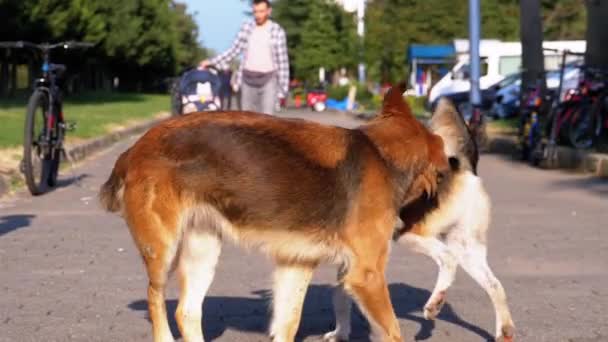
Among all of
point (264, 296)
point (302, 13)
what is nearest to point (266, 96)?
point (264, 296)

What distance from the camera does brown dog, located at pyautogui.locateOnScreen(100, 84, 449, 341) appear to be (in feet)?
16.2

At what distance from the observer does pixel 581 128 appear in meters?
16.9

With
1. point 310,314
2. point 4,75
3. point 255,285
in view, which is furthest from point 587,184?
point 4,75

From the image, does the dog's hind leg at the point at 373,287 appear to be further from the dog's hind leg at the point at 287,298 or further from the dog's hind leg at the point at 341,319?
the dog's hind leg at the point at 341,319

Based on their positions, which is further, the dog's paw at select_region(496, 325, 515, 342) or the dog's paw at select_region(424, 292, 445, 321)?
the dog's paw at select_region(424, 292, 445, 321)

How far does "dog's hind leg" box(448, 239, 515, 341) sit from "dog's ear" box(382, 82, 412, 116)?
818 millimetres

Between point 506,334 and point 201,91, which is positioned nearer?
point 506,334

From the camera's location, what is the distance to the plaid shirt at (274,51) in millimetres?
10758

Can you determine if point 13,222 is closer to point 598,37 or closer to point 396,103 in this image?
point 396,103

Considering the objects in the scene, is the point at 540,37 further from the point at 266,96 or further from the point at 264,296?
the point at 264,296

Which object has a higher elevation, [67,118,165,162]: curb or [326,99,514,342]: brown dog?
[326,99,514,342]: brown dog

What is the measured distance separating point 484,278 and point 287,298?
3.41 ft

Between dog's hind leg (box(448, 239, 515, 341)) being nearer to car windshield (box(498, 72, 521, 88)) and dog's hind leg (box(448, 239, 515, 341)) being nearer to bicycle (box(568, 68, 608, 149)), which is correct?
bicycle (box(568, 68, 608, 149))

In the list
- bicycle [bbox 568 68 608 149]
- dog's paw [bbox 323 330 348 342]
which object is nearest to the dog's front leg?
dog's paw [bbox 323 330 348 342]
